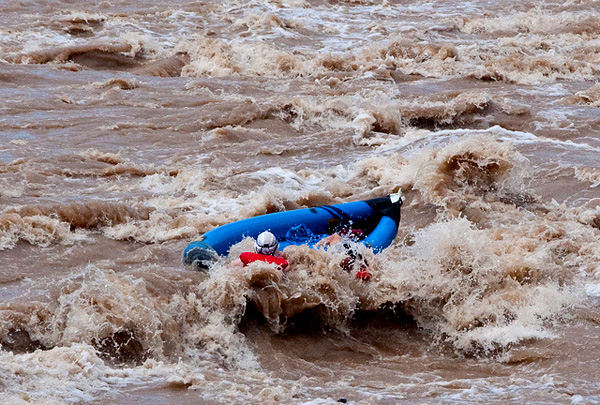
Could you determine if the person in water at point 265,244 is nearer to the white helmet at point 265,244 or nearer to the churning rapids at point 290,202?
the white helmet at point 265,244

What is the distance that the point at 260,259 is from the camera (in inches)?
265

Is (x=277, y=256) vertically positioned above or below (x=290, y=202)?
above

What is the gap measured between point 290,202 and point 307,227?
3.95 feet

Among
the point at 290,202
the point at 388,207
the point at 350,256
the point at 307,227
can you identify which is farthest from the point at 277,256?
the point at 290,202

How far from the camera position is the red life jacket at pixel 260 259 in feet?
22.0

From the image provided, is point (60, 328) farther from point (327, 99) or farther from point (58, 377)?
point (327, 99)

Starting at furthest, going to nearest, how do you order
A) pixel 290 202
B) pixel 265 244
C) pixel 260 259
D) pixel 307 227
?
pixel 290 202, pixel 307 227, pixel 265 244, pixel 260 259

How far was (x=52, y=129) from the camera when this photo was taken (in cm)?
1122

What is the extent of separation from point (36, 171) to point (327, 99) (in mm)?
5034

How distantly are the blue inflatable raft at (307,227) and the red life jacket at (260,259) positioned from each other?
1.32ft

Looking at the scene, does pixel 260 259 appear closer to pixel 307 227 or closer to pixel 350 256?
pixel 350 256

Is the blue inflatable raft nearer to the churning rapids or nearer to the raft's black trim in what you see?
the raft's black trim

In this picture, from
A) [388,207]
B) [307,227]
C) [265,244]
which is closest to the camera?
[265,244]

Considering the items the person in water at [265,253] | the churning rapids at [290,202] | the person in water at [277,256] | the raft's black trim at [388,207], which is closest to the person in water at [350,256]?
the person in water at [277,256]
